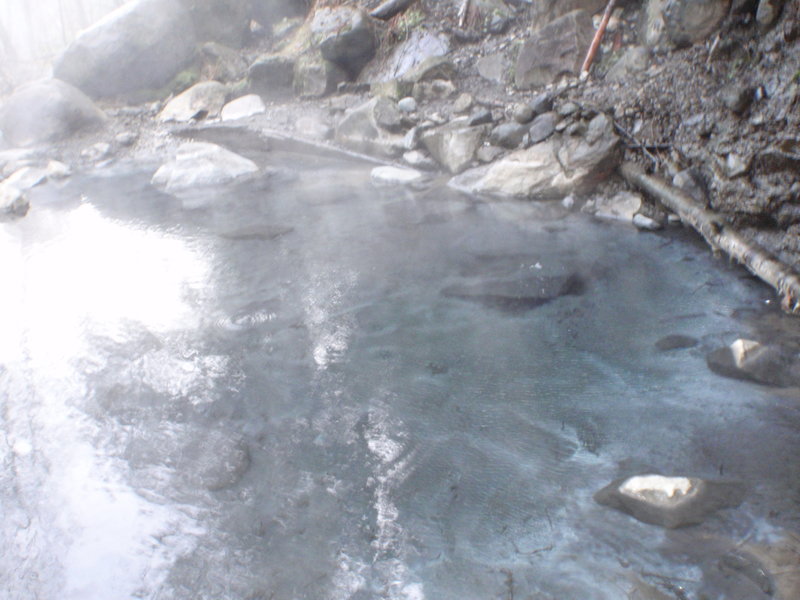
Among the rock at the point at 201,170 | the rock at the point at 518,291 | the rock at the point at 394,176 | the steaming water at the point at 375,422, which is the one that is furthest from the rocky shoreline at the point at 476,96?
the rock at the point at 518,291

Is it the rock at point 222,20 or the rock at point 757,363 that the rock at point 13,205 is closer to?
the rock at point 222,20

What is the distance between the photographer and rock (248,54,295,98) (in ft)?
29.3

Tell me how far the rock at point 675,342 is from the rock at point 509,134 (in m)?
3.18

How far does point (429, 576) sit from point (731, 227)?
3.46 metres

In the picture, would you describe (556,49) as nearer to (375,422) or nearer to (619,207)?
(619,207)

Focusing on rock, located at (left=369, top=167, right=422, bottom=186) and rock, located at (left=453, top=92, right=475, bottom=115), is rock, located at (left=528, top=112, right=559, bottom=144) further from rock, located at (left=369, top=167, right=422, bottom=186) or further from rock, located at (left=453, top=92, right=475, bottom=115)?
rock, located at (left=369, top=167, right=422, bottom=186)

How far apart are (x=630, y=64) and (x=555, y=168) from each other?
1.50 metres

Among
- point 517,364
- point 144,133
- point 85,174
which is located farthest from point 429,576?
point 144,133

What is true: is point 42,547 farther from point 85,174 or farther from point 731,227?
point 85,174

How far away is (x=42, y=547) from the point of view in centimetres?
234

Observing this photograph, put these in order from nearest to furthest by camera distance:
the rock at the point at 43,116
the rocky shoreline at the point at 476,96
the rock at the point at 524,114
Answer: the rocky shoreline at the point at 476,96, the rock at the point at 524,114, the rock at the point at 43,116

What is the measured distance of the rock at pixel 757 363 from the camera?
9.49ft

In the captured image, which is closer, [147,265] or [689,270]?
[689,270]

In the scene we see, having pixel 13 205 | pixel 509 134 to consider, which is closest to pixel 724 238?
pixel 509 134
